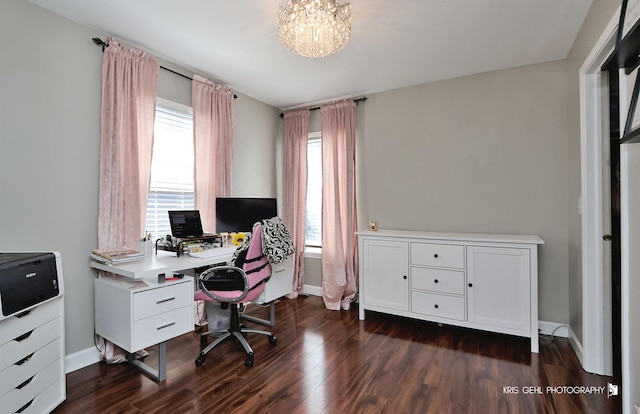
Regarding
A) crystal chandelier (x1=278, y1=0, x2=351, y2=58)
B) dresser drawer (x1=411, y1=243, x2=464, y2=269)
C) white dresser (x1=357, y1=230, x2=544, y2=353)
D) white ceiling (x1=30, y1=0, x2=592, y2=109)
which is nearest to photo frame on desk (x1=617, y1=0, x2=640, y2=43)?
white ceiling (x1=30, y1=0, x2=592, y2=109)

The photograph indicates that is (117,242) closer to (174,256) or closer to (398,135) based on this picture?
(174,256)

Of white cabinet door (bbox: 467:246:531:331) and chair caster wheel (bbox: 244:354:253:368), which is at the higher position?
white cabinet door (bbox: 467:246:531:331)

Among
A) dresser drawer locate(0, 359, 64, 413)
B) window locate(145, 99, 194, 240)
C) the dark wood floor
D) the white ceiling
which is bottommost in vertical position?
the dark wood floor

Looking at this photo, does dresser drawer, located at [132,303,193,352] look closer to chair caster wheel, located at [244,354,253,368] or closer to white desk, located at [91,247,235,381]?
white desk, located at [91,247,235,381]

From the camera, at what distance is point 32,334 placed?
1589mm

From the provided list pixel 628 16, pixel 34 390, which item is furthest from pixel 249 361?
pixel 628 16

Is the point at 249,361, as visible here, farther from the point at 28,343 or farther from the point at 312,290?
the point at 312,290

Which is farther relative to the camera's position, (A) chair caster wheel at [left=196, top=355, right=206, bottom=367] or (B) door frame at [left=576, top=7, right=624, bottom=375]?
(A) chair caster wheel at [left=196, top=355, right=206, bottom=367]

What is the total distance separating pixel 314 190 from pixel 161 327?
7.92 feet

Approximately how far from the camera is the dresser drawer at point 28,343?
1.43 meters

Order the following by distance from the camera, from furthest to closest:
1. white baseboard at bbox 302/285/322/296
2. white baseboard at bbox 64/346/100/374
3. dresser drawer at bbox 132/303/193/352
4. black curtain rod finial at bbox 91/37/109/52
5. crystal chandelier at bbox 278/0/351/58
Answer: white baseboard at bbox 302/285/322/296, black curtain rod finial at bbox 91/37/109/52, white baseboard at bbox 64/346/100/374, dresser drawer at bbox 132/303/193/352, crystal chandelier at bbox 278/0/351/58

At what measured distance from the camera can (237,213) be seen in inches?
120

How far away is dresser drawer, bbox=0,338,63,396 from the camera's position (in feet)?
4.68

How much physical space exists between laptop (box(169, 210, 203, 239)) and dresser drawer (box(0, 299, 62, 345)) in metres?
0.92
